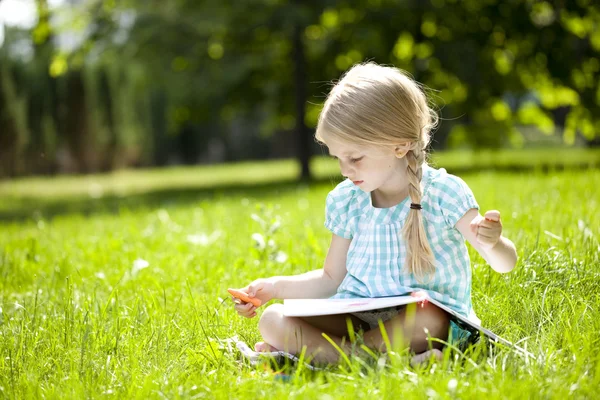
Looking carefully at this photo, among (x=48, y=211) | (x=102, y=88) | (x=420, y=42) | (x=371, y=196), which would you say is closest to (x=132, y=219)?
(x=48, y=211)

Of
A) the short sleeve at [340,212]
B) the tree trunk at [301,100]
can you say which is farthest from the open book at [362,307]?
the tree trunk at [301,100]

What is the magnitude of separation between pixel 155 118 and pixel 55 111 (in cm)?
538

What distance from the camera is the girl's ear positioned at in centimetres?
231

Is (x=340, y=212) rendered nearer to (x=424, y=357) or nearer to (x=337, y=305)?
(x=337, y=305)

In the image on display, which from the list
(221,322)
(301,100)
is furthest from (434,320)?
(301,100)

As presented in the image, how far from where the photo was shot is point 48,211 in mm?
9305

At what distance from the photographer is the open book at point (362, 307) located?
201 cm

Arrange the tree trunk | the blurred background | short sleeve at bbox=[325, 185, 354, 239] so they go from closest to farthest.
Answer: short sleeve at bbox=[325, 185, 354, 239], the blurred background, the tree trunk

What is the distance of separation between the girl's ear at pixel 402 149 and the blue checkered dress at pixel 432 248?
0.12 m

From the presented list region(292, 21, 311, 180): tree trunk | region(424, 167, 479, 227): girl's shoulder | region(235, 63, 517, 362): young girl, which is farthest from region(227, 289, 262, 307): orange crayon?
region(292, 21, 311, 180): tree trunk

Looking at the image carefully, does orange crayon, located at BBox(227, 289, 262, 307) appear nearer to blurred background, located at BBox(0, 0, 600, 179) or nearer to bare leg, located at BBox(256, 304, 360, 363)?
bare leg, located at BBox(256, 304, 360, 363)

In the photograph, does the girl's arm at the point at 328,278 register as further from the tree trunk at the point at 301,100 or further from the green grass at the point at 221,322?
the tree trunk at the point at 301,100

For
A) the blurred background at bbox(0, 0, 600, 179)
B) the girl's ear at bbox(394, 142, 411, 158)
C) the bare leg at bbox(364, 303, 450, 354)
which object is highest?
the blurred background at bbox(0, 0, 600, 179)

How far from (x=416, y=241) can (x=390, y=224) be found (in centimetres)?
15
